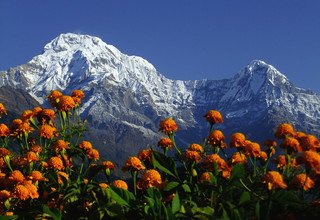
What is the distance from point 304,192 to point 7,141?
4.18 m

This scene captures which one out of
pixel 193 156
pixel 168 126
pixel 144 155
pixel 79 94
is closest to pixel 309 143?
pixel 193 156

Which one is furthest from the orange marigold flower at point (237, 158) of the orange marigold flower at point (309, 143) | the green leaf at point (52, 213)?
the green leaf at point (52, 213)

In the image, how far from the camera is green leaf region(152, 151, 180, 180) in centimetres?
438

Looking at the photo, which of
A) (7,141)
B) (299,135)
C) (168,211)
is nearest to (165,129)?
(299,135)

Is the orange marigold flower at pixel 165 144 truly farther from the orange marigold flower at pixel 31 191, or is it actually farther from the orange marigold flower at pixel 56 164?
the orange marigold flower at pixel 31 191

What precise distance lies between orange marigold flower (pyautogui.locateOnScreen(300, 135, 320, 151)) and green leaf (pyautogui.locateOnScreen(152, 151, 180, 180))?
1318 mm

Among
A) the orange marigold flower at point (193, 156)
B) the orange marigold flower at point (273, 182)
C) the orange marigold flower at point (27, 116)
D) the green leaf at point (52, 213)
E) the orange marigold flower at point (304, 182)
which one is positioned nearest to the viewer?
the green leaf at point (52, 213)

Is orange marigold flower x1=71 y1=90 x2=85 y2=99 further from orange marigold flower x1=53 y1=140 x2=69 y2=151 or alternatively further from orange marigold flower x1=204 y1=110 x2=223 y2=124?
orange marigold flower x1=204 y1=110 x2=223 y2=124

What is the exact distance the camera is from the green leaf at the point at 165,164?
438 centimetres

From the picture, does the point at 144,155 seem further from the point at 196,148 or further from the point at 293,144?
the point at 293,144

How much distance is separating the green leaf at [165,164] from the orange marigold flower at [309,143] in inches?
51.9

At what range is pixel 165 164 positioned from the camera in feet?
14.6

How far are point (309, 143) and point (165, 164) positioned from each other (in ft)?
4.64

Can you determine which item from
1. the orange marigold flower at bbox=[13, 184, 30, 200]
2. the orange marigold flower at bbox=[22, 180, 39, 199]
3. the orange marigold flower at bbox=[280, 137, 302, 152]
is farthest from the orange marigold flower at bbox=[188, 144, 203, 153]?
the orange marigold flower at bbox=[13, 184, 30, 200]
